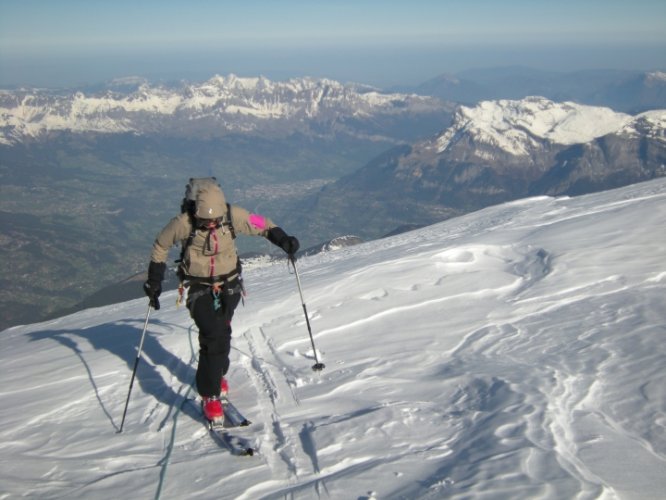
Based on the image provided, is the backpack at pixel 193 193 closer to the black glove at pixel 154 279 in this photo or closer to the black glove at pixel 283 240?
the black glove at pixel 154 279

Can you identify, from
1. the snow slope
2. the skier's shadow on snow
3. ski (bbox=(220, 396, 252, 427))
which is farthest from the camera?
the skier's shadow on snow

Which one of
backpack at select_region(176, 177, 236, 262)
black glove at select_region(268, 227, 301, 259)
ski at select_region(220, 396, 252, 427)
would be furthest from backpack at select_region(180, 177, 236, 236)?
ski at select_region(220, 396, 252, 427)

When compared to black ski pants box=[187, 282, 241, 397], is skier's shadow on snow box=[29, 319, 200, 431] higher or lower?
lower

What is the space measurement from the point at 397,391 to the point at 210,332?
2.69 metres

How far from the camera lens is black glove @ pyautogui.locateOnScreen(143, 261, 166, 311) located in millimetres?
7809

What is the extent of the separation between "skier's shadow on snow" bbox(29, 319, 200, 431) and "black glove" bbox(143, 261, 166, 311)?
161cm

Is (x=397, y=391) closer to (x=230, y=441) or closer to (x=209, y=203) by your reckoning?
(x=230, y=441)

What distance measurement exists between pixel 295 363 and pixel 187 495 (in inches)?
165

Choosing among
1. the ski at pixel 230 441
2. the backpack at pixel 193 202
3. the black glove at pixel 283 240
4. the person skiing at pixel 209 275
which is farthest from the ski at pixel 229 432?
the black glove at pixel 283 240

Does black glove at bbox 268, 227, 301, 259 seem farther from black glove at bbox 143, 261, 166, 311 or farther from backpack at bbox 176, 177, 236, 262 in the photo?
black glove at bbox 143, 261, 166, 311

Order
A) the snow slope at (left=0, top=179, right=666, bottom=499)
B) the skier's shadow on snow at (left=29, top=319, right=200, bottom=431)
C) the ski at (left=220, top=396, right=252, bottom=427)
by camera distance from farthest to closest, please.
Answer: the skier's shadow on snow at (left=29, top=319, right=200, bottom=431), the ski at (left=220, top=396, right=252, bottom=427), the snow slope at (left=0, top=179, right=666, bottom=499)

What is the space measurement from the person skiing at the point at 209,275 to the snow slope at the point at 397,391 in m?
0.72

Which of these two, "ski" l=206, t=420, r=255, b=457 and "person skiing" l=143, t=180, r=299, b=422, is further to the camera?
"person skiing" l=143, t=180, r=299, b=422

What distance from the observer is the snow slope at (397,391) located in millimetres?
5535
